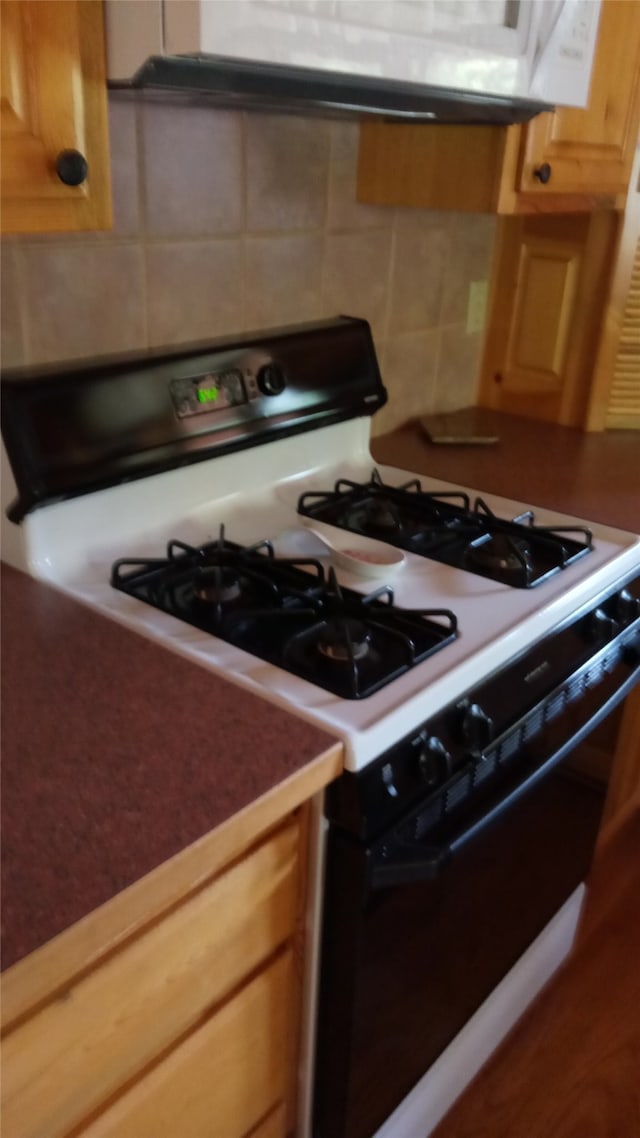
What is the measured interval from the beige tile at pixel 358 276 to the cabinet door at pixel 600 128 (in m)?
0.31

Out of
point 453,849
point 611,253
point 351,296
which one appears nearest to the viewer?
Answer: point 453,849

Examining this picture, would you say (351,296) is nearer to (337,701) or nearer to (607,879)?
(337,701)

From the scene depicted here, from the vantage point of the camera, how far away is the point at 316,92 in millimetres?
1075

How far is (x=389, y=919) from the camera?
0.99 meters

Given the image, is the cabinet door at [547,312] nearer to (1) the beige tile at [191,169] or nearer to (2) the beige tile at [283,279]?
(2) the beige tile at [283,279]

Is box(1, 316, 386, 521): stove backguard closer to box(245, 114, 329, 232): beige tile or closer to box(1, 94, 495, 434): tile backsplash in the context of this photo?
box(1, 94, 495, 434): tile backsplash

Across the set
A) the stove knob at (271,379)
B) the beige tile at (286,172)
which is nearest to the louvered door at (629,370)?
the beige tile at (286,172)

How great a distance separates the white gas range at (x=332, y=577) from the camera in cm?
93

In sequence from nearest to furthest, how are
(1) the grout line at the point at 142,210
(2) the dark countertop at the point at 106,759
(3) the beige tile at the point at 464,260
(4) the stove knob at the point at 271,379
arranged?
(2) the dark countertop at the point at 106,759, (1) the grout line at the point at 142,210, (4) the stove knob at the point at 271,379, (3) the beige tile at the point at 464,260

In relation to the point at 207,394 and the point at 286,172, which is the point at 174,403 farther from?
the point at 286,172

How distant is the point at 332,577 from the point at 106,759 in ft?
1.29

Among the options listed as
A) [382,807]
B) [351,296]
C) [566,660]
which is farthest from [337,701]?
[351,296]

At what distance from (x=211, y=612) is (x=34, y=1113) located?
508 mm

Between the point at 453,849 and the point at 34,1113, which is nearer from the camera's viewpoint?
the point at 34,1113
